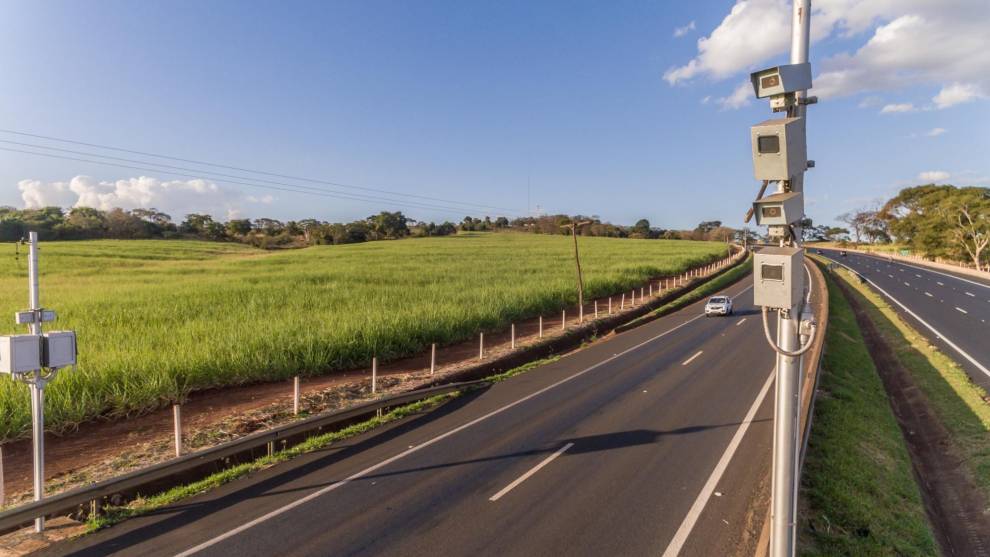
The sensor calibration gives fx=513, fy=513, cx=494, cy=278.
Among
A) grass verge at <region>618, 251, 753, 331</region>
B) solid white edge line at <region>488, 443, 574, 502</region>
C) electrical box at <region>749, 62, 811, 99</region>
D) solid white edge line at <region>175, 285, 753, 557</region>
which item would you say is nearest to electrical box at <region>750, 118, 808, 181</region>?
electrical box at <region>749, 62, 811, 99</region>

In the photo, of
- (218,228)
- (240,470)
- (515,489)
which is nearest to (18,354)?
(240,470)

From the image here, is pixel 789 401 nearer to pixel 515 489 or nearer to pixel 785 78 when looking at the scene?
pixel 785 78

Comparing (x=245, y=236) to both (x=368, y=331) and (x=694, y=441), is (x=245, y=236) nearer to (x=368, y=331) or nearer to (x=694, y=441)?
(x=368, y=331)

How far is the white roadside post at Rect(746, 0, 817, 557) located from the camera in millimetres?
4168

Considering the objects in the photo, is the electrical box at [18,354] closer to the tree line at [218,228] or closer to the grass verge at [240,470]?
the grass verge at [240,470]

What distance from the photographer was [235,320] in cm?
1969

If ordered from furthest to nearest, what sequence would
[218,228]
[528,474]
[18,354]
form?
1. [218,228]
2. [528,474]
3. [18,354]

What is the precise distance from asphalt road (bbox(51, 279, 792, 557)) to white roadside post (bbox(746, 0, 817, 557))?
8.25 ft

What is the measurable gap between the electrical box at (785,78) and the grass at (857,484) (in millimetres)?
5679

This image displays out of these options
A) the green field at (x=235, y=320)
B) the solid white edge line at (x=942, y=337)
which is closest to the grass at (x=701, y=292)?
the green field at (x=235, y=320)

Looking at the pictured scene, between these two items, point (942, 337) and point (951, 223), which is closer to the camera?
point (942, 337)

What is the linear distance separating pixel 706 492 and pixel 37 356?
384 inches

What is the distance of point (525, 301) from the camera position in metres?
29.6

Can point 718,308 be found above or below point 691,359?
above
